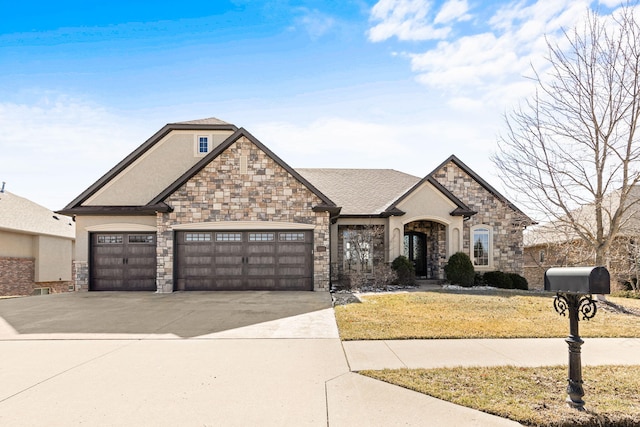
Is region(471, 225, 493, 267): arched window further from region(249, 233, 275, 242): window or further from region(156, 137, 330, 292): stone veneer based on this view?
region(249, 233, 275, 242): window

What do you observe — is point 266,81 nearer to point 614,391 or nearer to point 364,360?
point 364,360

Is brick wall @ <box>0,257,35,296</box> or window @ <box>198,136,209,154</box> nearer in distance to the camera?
window @ <box>198,136,209,154</box>

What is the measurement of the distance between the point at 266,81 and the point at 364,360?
10122 mm

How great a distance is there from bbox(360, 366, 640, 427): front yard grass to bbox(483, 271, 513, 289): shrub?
41.0ft

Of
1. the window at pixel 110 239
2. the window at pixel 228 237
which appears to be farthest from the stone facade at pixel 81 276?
the window at pixel 228 237

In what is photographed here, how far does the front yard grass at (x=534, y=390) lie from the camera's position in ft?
12.7

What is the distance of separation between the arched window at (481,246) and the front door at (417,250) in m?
2.30

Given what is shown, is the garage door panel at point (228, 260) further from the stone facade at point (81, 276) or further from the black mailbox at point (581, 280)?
the black mailbox at point (581, 280)

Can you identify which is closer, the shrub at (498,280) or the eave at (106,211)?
the eave at (106,211)

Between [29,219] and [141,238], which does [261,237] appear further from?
[29,219]

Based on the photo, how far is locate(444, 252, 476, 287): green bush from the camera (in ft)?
54.4

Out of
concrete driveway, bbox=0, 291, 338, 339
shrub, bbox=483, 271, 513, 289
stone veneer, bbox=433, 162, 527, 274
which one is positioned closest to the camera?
concrete driveway, bbox=0, 291, 338, 339

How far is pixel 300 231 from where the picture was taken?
1511cm

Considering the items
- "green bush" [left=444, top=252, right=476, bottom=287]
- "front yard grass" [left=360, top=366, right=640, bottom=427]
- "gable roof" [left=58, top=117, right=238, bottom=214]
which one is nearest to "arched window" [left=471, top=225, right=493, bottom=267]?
"green bush" [left=444, top=252, right=476, bottom=287]
